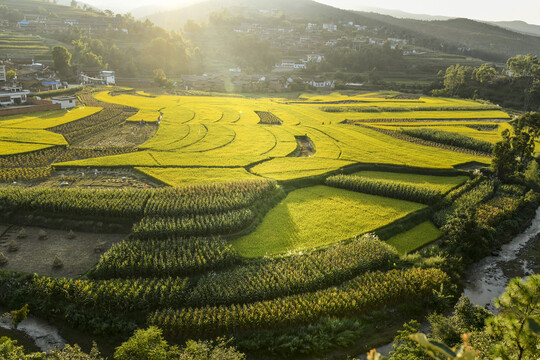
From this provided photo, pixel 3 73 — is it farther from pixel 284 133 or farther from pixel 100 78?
pixel 284 133

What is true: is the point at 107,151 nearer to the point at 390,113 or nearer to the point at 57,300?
the point at 57,300

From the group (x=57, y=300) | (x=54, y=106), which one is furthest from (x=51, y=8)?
(x=57, y=300)

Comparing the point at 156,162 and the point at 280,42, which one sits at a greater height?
the point at 280,42

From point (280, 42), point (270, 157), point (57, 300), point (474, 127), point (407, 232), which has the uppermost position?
point (280, 42)

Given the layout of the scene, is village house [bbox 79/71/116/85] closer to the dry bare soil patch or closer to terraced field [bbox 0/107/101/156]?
terraced field [bbox 0/107/101/156]

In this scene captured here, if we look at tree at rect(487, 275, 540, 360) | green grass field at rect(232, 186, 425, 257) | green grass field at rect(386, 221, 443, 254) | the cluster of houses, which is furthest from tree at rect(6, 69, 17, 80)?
tree at rect(487, 275, 540, 360)

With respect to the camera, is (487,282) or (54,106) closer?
(487,282)
